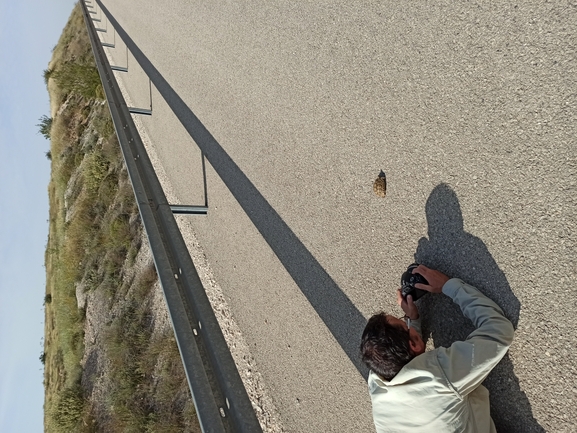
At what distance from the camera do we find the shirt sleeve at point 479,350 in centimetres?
283

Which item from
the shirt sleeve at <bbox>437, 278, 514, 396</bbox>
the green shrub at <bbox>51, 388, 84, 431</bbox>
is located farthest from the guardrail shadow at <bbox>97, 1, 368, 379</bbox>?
the green shrub at <bbox>51, 388, 84, 431</bbox>

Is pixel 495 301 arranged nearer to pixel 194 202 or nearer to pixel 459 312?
pixel 459 312

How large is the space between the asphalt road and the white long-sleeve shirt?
180 mm

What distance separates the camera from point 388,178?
3.86 m

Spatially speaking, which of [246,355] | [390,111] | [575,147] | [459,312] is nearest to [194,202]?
[246,355]

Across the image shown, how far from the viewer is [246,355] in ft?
17.3

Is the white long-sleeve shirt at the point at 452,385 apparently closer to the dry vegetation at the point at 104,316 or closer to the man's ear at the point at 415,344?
the man's ear at the point at 415,344

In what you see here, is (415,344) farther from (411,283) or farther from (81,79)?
(81,79)

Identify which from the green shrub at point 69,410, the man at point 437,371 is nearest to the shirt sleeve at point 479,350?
the man at point 437,371

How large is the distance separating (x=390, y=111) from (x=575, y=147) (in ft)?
4.84

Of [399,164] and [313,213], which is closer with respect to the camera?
[399,164]

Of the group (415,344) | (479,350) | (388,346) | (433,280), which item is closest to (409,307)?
(433,280)

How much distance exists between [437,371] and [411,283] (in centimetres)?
78

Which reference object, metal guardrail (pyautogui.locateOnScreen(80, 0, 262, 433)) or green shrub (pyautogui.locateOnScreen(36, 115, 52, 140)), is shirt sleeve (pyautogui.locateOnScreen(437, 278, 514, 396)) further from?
green shrub (pyautogui.locateOnScreen(36, 115, 52, 140))
